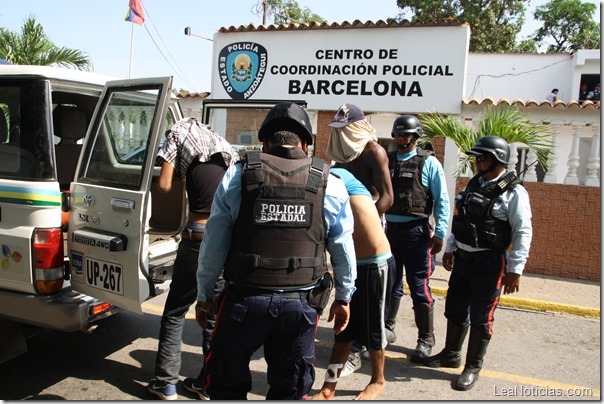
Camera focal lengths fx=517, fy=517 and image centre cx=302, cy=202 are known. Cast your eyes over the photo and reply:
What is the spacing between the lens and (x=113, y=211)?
318 centimetres

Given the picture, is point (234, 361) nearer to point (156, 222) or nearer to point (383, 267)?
point (383, 267)

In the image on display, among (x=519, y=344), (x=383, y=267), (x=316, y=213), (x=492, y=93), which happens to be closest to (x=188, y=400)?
(x=383, y=267)

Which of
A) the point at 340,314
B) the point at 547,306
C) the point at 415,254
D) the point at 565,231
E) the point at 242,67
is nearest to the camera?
the point at 340,314

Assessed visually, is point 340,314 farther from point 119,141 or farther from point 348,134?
point 119,141

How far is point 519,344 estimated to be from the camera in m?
4.61

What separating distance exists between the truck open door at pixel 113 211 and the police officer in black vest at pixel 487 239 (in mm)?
2155

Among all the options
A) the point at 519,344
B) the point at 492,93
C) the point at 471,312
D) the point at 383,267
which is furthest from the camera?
the point at 492,93

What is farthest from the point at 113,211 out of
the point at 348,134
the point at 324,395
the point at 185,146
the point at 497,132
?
the point at 497,132

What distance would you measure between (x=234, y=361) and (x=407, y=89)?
6223 mm

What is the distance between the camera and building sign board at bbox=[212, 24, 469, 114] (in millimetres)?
7543

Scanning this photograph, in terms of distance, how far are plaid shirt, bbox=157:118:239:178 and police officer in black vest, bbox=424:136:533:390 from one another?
1.81 m

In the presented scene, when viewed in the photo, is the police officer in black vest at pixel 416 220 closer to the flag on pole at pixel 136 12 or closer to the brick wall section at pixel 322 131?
the brick wall section at pixel 322 131

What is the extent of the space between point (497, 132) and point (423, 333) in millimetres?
2882

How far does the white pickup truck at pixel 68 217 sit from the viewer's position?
3102 mm
